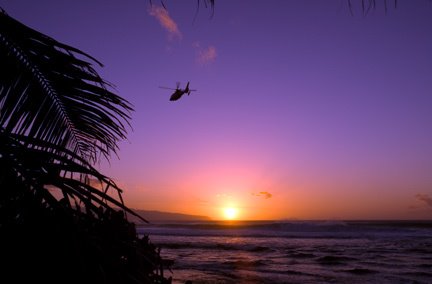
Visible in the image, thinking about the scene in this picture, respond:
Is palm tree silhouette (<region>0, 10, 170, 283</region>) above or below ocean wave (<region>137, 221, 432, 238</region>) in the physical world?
below

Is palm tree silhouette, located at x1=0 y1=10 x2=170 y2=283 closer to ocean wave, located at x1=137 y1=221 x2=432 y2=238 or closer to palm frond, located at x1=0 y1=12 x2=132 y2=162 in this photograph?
palm frond, located at x1=0 y1=12 x2=132 y2=162

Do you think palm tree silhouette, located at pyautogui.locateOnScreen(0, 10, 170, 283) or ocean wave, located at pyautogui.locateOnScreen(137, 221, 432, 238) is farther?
ocean wave, located at pyautogui.locateOnScreen(137, 221, 432, 238)

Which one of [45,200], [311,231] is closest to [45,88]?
[45,200]

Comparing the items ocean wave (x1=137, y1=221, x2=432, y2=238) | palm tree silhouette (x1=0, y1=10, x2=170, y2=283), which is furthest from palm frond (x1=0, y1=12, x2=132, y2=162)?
ocean wave (x1=137, y1=221, x2=432, y2=238)

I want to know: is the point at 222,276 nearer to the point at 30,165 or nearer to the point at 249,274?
the point at 249,274

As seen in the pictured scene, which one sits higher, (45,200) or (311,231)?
(311,231)

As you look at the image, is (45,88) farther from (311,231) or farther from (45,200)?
(311,231)

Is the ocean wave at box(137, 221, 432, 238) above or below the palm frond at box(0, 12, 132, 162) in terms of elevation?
above

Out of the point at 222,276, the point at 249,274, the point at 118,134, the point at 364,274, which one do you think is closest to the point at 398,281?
the point at 364,274

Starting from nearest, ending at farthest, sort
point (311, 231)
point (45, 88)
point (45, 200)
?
point (45, 200)
point (45, 88)
point (311, 231)

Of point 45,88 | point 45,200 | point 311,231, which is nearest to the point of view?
point 45,200

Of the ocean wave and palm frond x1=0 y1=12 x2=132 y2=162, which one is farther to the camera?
the ocean wave

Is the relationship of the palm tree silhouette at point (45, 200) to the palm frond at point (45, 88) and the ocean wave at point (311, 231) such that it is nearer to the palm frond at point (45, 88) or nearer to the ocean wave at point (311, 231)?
the palm frond at point (45, 88)

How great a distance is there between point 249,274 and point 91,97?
35.1ft
